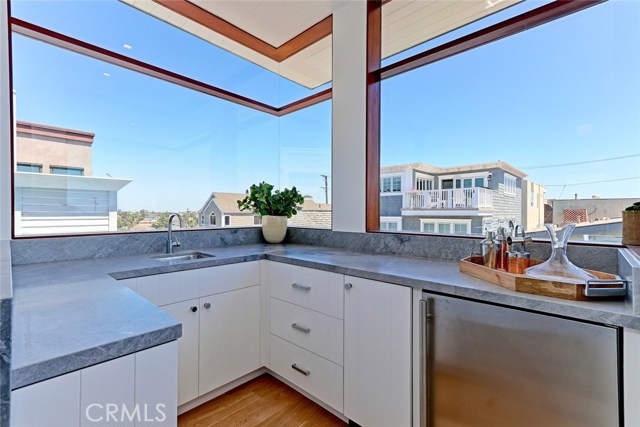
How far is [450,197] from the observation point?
1.94m

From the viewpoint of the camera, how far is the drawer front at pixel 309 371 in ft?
5.31

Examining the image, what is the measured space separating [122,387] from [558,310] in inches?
49.6

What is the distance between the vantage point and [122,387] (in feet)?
2.30

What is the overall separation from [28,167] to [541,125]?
2891 mm

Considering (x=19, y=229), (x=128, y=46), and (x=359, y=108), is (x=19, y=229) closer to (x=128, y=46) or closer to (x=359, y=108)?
(x=128, y=46)

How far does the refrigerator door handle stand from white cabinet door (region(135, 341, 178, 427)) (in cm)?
96

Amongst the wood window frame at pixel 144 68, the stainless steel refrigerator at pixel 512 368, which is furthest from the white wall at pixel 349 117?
the stainless steel refrigerator at pixel 512 368

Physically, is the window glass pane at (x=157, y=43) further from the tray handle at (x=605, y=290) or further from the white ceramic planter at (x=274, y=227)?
the tray handle at (x=605, y=290)

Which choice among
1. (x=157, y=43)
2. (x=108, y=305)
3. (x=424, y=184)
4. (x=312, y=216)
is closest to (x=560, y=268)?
(x=424, y=184)

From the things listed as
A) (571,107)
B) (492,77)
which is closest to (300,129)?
(492,77)

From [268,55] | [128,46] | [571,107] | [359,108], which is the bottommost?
[571,107]

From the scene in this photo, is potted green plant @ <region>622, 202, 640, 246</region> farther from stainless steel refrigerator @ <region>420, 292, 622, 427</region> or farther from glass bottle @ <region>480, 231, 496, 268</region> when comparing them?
stainless steel refrigerator @ <region>420, 292, 622, 427</region>

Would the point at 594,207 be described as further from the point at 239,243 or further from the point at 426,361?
the point at 239,243

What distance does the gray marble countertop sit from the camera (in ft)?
2.11
